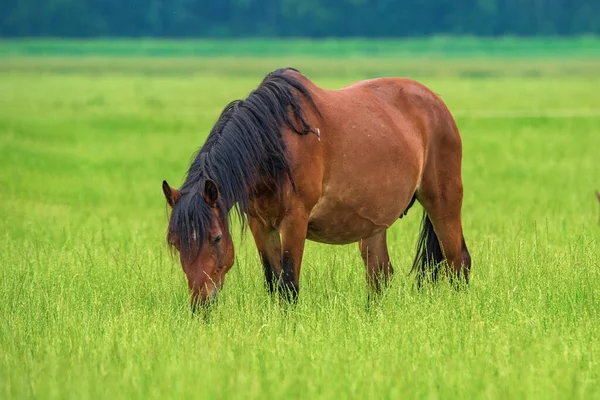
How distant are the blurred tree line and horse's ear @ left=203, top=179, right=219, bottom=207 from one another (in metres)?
105

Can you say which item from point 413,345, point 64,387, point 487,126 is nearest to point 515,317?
point 413,345

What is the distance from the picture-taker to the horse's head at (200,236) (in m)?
5.93

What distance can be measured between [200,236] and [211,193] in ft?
0.80

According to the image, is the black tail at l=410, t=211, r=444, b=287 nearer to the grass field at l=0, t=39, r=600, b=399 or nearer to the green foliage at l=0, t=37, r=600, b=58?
the grass field at l=0, t=39, r=600, b=399

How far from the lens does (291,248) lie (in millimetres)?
6613

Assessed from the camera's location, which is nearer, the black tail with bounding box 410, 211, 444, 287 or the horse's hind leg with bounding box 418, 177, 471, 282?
the horse's hind leg with bounding box 418, 177, 471, 282

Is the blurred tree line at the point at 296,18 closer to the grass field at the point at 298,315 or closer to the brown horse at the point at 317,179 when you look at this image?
the grass field at the point at 298,315

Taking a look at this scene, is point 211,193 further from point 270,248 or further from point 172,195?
point 270,248

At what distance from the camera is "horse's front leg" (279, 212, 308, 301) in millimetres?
6605

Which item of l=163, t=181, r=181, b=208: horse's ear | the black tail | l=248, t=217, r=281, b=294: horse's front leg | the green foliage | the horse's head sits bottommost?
the green foliage

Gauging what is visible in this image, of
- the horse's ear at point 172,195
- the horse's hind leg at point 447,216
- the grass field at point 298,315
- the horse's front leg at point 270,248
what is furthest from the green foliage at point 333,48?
the horse's ear at point 172,195

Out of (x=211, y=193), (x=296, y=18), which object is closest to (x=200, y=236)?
(x=211, y=193)

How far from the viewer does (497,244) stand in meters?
9.51

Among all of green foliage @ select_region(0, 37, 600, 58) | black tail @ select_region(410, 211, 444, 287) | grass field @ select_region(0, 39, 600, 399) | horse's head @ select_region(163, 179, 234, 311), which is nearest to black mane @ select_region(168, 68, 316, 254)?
horse's head @ select_region(163, 179, 234, 311)
